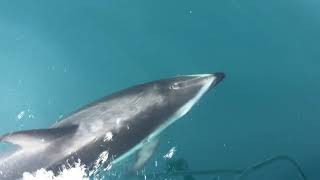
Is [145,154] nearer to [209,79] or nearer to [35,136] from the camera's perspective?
[209,79]

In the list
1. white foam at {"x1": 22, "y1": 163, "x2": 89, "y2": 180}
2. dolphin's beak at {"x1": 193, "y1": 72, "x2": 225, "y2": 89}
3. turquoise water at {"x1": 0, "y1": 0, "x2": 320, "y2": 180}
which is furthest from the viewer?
turquoise water at {"x1": 0, "y1": 0, "x2": 320, "y2": 180}

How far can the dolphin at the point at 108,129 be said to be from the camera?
6824mm

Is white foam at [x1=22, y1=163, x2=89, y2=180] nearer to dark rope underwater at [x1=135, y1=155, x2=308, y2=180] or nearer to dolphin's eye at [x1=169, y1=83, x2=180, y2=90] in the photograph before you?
dolphin's eye at [x1=169, y1=83, x2=180, y2=90]

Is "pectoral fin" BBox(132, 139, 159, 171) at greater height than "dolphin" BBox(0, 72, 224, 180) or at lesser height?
lesser

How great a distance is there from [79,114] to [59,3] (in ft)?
17.0

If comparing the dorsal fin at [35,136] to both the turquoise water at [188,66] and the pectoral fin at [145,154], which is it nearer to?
the pectoral fin at [145,154]

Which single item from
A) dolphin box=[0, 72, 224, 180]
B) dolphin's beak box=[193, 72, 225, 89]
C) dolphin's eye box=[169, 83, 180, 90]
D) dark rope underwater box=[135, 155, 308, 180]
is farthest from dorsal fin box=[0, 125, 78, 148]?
dark rope underwater box=[135, 155, 308, 180]

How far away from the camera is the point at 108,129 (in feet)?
23.4

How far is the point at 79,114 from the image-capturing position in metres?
7.28

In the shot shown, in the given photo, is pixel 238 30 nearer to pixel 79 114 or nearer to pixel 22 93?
pixel 22 93

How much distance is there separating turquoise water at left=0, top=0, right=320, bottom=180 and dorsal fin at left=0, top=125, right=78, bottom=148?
3079 millimetres

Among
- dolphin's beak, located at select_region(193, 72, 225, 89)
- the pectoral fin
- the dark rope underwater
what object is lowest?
the dark rope underwater

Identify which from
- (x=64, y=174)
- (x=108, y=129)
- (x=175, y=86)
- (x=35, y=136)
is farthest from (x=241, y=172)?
(x=35, y=136)

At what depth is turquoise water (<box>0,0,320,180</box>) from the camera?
10344mm
